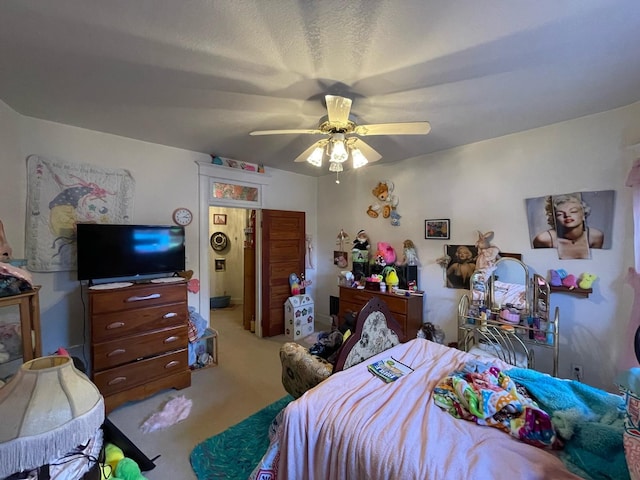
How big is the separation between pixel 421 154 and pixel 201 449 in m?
3.49

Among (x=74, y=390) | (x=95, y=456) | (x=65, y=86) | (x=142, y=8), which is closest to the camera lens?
(x=74, y=390)

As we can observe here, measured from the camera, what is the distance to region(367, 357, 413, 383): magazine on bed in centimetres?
160

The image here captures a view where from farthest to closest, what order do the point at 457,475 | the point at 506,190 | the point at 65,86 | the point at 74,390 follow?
the point at 506,190, the point at 65,86, the point at 457,475, the point at 74,390

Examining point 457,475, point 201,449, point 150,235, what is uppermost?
point 150,235

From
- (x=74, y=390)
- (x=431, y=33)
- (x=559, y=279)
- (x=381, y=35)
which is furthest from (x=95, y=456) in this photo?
(x=559, y=279)

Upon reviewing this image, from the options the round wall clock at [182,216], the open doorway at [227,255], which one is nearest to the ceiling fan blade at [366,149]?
the round wall clock at [182,216]

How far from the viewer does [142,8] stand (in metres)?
1.16

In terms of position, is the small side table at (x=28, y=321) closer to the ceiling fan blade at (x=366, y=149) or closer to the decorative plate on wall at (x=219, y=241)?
the ceiling fan blade at (x=366, y=149)

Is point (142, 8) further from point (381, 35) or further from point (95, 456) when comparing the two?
point (95, 456)

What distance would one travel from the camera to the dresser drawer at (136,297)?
Result: 7.34ft

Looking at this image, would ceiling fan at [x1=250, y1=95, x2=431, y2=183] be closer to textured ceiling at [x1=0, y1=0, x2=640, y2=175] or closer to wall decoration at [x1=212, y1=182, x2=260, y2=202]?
textured ceiling at [x1=0, y1=0, x2=640, y2=175]

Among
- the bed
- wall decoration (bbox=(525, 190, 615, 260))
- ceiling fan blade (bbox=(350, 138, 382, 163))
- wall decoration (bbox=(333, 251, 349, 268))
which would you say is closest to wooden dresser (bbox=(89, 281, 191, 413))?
the bed

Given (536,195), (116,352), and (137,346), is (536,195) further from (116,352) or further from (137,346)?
(116,352)

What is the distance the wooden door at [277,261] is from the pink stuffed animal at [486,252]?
247 centimetres
